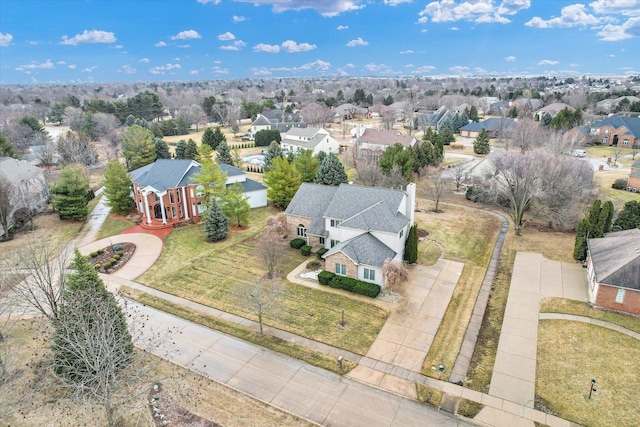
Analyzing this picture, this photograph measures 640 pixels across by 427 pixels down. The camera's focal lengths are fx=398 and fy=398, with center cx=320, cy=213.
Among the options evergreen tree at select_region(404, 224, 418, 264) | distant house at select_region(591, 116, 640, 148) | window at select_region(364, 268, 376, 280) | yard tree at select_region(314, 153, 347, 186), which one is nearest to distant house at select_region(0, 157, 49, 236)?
yard tree at select_region(314, 153, 347, 186)

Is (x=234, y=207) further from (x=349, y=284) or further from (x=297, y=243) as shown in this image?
(x=349, y=284)

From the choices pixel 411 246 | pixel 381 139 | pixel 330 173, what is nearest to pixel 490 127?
pixel 381 139

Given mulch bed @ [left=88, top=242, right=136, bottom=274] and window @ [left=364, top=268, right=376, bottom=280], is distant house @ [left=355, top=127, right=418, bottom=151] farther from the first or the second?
window @ [left=364, top=268, right=376, bottom=280]

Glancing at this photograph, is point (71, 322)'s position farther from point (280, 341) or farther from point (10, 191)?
point (10, 191)

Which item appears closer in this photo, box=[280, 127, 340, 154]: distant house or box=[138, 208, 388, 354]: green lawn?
box=[138, 208, 388, 354]: green lawn

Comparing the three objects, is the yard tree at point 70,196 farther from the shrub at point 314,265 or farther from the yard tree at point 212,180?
the shrub at point 314,265
